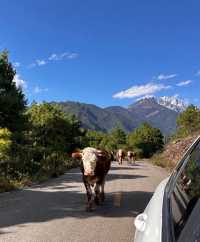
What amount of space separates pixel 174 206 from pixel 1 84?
34.3 m

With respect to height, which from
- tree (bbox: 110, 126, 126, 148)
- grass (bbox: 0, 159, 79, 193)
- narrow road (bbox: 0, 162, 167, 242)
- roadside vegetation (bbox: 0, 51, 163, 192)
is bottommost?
narrow road (bbox: 0, 162, 167, 242)

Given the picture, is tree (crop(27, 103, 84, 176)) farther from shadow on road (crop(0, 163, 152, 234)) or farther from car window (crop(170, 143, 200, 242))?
car window (crop(170, 143, 200, 242))

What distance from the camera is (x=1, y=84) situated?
36688 millimetres

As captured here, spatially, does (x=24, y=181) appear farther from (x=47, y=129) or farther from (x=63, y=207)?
(x=47, y=129)

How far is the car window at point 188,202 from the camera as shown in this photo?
8.59ft

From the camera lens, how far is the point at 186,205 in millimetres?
3227

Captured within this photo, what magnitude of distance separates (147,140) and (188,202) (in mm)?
134838

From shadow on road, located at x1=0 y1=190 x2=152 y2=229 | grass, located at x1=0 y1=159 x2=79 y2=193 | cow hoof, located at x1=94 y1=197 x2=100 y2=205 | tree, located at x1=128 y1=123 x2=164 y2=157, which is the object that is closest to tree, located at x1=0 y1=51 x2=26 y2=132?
grass, located at x1=0 y1=159 x2=79 y2=193

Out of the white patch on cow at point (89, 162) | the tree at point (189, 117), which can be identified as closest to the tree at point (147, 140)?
the tree at point (189, 117)

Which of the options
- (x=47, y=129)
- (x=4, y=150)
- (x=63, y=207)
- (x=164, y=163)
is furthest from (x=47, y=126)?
(x=63, y=207)

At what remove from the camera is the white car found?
8.91ft

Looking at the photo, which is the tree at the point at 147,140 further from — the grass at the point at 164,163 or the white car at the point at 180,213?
the white car at the point at 180,213

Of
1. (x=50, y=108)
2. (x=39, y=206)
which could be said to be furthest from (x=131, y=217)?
(x=50, y=108)

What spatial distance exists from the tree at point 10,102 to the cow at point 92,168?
23.4 m
